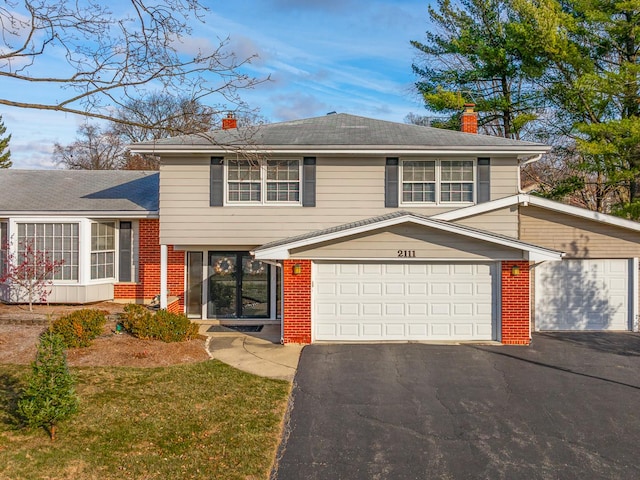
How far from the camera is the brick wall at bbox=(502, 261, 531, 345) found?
1120cm

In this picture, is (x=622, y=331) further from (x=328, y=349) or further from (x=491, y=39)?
(x=491, y=39)

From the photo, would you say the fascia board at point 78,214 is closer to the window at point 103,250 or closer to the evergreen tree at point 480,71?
the window at point 103,250

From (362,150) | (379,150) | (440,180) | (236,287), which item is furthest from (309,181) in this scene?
(236,287)

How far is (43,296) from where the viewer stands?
13414mm

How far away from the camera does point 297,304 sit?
1128 centimetres

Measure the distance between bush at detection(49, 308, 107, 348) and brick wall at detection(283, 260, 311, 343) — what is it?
14.0 ft

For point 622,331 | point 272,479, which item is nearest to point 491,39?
point 622,331

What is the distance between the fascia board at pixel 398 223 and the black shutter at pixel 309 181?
1.91 metres

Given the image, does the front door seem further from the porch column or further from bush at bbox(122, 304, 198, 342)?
bush at bbox(122, 304, 198, 342)

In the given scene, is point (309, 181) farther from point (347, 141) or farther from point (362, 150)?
point (362, 150)

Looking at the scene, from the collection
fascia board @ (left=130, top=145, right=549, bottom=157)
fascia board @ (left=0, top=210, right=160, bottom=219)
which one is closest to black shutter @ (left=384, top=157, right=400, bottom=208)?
fascia board @ (left=130, top=145, right=549, bottom=157)

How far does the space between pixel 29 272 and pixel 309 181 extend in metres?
8.26

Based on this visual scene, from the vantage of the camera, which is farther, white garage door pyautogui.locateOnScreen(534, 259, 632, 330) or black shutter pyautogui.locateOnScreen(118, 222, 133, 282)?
black shutter pyautogui.locateOnScreen(118, 222, 133, 282)

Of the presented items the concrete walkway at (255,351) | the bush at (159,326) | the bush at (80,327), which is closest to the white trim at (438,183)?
the concrete walkway at (255,351)
